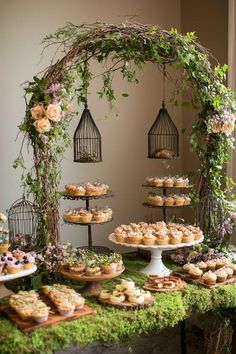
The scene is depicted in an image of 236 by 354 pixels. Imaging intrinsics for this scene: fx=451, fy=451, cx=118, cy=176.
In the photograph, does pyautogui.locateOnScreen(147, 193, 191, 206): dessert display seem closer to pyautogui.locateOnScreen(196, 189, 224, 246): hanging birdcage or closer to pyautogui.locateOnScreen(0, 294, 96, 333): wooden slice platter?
pyautogui.locateOnScreen(196, 189, 224, 246): hanging birdcage

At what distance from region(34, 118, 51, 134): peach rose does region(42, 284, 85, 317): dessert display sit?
95 cm

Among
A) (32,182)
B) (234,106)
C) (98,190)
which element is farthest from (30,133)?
(234,106)

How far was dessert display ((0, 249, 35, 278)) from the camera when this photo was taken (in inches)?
93.8

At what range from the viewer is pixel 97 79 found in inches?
182

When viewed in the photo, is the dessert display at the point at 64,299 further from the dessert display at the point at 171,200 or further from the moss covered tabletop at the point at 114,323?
the dessert display at the point at 171,200

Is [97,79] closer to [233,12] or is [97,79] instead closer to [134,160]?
[134,160]

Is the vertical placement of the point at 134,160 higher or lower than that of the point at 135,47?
lower

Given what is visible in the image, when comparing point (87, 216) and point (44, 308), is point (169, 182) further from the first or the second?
point (44, 308)

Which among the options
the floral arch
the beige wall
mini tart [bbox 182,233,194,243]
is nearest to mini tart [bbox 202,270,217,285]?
mini tart [bbox 182,233,194,243]

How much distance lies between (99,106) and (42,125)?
1.98 m

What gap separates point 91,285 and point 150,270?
1.72 ft

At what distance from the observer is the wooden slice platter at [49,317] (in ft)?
6.88

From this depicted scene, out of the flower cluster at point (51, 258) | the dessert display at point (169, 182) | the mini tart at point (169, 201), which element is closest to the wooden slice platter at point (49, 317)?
the flower cluster at point (51, 258)

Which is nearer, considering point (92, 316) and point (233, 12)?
point (92, 316)
